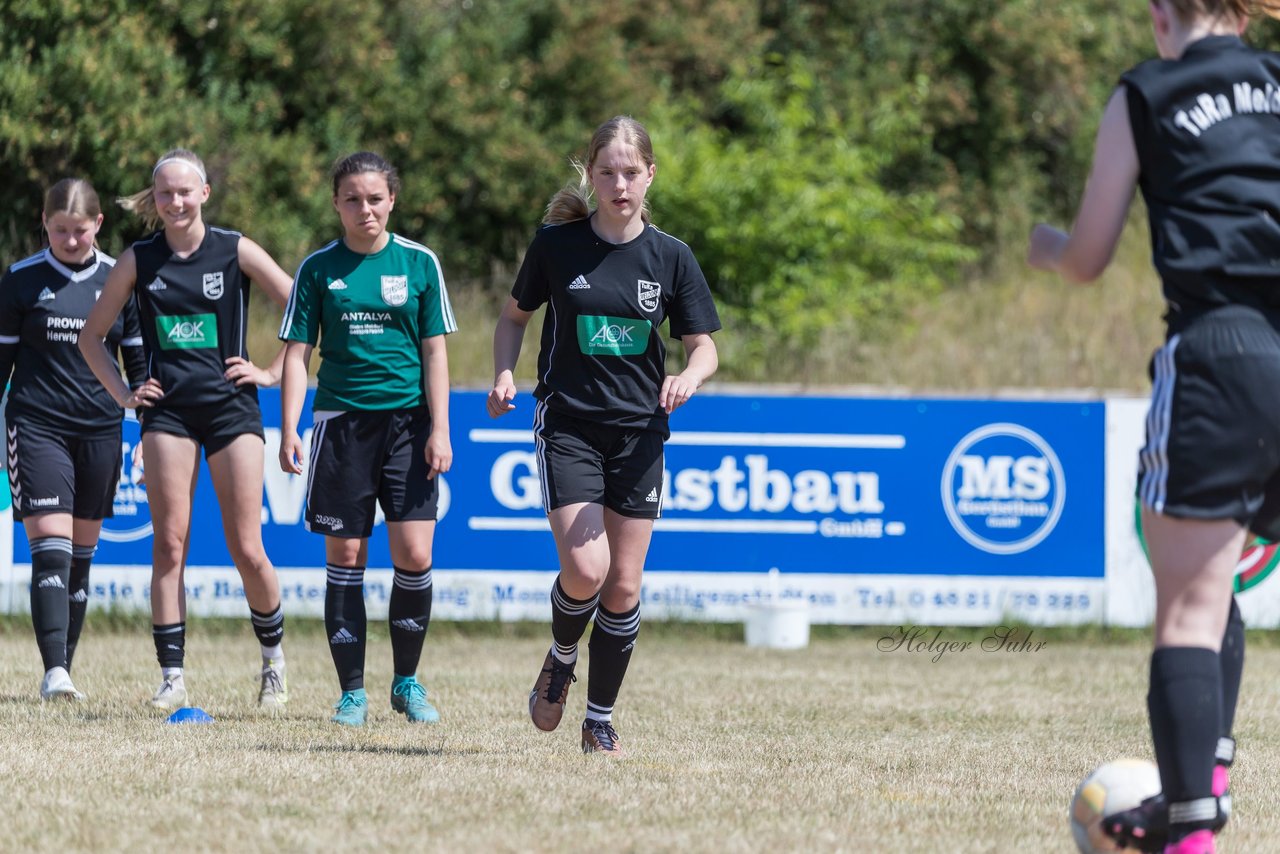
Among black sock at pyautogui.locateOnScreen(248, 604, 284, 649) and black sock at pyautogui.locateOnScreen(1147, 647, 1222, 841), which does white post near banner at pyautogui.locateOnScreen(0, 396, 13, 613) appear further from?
black sock at pyautogui.locateOnScreen(1147, 647, 1222, 841)

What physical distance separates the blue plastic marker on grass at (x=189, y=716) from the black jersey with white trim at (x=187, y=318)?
3.85 ft

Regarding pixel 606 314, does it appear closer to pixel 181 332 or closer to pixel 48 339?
pixel 181 332

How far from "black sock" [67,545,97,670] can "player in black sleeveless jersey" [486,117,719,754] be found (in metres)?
2.83

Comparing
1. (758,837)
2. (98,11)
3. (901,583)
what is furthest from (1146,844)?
(98,11)

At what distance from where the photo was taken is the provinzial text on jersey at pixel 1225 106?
3.43m

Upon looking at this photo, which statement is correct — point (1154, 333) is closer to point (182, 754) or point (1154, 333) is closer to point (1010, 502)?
point (1010, 502)

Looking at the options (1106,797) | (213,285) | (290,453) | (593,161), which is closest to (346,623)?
(290,453)

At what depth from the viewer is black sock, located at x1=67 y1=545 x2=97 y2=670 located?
7.22 metres

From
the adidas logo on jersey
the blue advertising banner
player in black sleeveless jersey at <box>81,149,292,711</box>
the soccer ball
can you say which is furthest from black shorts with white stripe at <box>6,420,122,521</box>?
the soccer ball

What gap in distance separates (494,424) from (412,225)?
804 centimetres

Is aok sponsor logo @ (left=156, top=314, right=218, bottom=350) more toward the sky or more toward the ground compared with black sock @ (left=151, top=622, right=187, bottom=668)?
more toward the sky

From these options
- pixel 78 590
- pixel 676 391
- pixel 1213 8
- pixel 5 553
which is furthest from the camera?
pixel 5 553

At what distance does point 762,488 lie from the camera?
33.4 ft

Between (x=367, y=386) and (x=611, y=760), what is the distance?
5.69ft
